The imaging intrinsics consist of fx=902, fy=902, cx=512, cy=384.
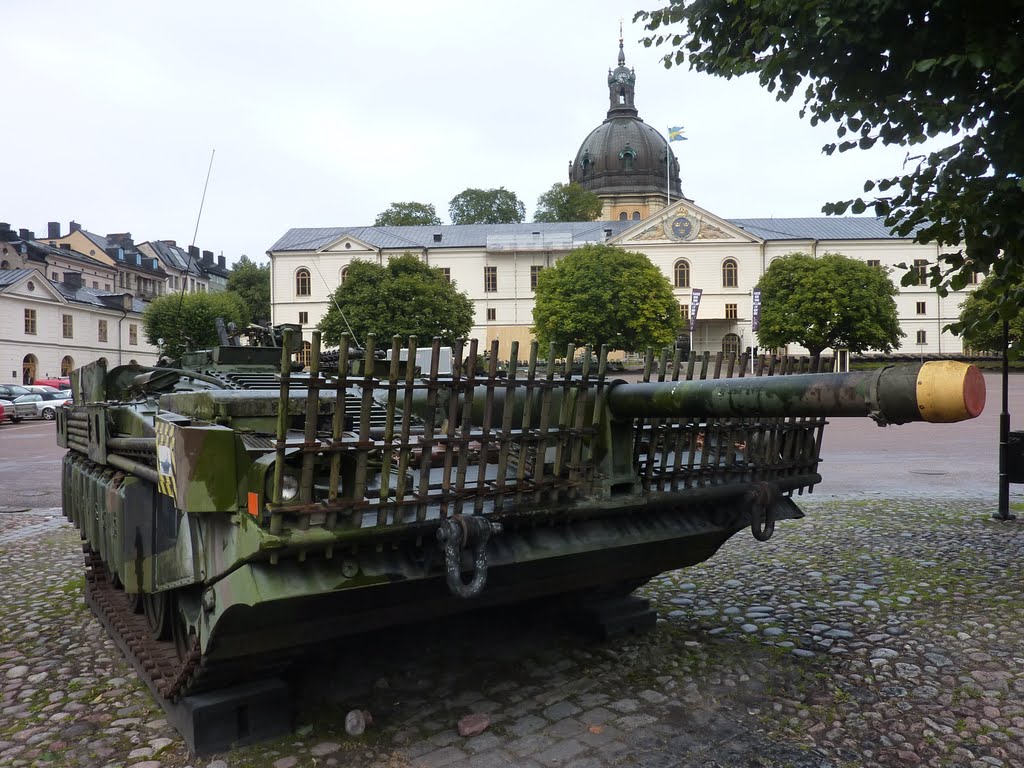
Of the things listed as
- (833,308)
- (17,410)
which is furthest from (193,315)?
(833,308)

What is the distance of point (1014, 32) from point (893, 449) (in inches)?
479

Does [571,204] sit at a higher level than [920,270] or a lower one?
higher

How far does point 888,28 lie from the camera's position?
5.67m

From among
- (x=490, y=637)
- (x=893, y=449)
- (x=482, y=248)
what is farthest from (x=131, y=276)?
(x=490, y=637)

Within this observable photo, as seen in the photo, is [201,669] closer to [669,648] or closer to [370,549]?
[370,549]

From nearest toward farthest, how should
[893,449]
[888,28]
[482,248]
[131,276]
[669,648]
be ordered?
[669,648], [888,28], [893,449], [482,248], [131,276]

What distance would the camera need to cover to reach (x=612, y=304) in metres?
48.5

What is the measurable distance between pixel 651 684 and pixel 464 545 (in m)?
1.67

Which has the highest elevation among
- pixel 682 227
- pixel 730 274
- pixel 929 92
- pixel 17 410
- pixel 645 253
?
pixel 682 227

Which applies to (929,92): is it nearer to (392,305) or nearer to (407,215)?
(392,305)

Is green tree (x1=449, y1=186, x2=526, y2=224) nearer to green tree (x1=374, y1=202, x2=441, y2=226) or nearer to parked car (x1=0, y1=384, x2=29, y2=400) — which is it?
green tree (x1=374, y1=202, x2=441, y2=226)

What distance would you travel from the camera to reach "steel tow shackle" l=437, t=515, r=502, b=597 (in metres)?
3.61

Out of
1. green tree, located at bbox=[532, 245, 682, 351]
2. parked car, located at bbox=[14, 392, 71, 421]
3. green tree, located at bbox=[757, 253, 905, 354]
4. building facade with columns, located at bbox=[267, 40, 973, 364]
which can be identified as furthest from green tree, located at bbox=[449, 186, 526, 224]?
parked car, located at bbox=[14, 392, 71, 421]

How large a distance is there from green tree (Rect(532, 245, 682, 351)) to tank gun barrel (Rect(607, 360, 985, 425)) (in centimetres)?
4389
